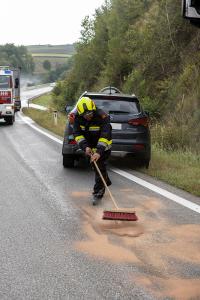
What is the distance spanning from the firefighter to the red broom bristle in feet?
2.92

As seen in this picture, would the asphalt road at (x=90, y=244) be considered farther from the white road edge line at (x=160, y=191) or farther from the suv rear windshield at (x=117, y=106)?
the suv rear windshield at (x=117, y=106)

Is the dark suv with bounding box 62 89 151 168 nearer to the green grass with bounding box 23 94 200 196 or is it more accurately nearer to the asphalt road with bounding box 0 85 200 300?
the green grass with bounding box 23 94 200 196

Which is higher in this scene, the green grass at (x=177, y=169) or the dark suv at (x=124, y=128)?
the dark suv at (x=124, y=128)

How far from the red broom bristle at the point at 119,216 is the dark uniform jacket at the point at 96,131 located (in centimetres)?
109

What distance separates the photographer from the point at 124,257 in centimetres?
490

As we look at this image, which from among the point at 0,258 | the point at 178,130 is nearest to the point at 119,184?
the point at 0,258

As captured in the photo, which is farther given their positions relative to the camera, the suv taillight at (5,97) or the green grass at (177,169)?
the suv taillight at (5,97)

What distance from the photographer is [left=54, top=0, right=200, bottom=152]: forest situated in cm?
1470

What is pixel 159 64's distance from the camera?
21.1 m

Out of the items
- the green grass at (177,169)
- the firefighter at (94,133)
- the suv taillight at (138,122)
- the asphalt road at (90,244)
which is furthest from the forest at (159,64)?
the firefighter at (94,133)

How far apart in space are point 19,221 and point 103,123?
1.95 m

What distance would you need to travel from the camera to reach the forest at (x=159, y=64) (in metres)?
A: 14.7

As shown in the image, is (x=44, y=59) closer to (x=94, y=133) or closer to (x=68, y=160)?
(x=68, y=160)

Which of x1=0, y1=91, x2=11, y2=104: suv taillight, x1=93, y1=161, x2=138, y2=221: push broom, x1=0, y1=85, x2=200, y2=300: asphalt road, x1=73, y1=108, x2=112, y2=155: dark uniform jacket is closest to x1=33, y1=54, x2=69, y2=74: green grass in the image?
x1=0, y1=91, x2=11, y2=104: suv taillight
